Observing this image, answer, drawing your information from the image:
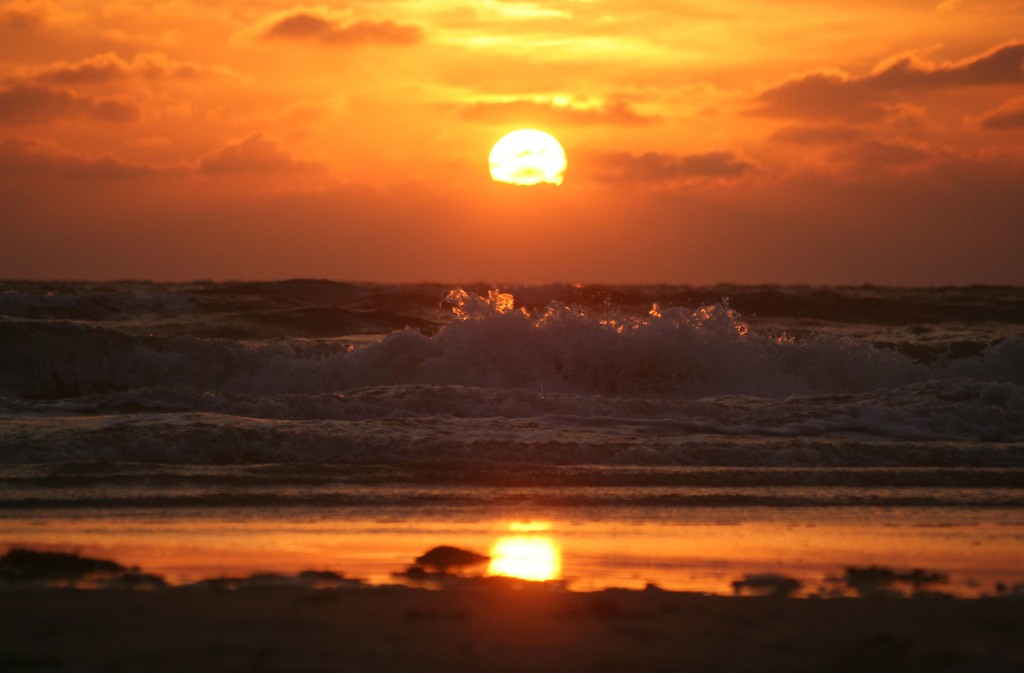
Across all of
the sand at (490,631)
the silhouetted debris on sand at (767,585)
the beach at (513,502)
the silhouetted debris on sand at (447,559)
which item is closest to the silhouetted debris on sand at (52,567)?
the beach at (513,502)

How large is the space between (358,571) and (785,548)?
265cm

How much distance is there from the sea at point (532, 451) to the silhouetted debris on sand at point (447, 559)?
22 centimetres

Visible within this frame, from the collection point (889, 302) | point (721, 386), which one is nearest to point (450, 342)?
point (721, 386)

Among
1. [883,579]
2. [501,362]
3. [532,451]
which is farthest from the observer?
[501,362]

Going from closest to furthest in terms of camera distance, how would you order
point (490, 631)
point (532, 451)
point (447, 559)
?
point (490, 631)
point (447, 559)
point (532, 451)

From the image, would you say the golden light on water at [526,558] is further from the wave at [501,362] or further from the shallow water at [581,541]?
the wave at [501,362]

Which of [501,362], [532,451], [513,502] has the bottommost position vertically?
[513,502]

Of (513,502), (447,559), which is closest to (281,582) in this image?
(447,559)

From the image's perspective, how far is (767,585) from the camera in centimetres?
591

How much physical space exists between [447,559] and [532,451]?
171 inches

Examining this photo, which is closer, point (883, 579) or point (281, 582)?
point (281, 582)

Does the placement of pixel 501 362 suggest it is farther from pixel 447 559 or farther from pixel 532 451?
pixel 447 559

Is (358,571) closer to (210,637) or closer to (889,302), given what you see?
(210,637)

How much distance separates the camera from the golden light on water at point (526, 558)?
→ 20.3 ft
